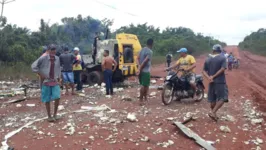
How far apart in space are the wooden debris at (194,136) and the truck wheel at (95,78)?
25.2 feet

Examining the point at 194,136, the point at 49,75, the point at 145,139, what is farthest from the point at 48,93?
the point at 194,136

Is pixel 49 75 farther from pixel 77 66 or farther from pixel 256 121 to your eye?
pixel 256 121

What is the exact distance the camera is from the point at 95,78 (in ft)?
47.2

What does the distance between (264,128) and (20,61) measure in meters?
18.8

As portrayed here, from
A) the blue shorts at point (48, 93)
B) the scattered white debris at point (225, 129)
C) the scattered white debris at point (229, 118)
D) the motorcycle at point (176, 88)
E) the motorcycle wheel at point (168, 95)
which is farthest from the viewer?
the motorcycle at point (176, 88)

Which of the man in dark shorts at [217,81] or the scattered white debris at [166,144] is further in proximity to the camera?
the man in dark shorts at [217,81]

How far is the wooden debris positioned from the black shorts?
1.20 metres

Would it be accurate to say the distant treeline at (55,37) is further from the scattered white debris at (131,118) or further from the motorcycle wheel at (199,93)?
the scattered white debris at (131,118)

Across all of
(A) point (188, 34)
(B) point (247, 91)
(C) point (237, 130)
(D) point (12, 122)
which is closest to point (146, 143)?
(C) point (237, 130)

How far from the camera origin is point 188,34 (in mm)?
70875

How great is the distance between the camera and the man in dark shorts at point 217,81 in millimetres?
7527

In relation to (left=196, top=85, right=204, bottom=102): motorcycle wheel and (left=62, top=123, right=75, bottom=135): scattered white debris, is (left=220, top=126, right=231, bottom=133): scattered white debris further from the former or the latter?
(left=196, top=85, right=204, bottom=102): motorcycle wheel

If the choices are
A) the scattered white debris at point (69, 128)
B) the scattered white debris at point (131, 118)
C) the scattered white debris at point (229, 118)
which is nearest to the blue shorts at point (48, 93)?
the scattered white debris at point (69, 128)

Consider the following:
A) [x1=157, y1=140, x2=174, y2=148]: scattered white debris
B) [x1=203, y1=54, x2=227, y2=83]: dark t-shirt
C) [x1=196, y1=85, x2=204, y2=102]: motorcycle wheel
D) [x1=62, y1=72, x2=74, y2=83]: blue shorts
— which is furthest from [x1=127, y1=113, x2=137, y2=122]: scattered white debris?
[x1=62, y1=72, x2=74, y2=83]: blue shorts
